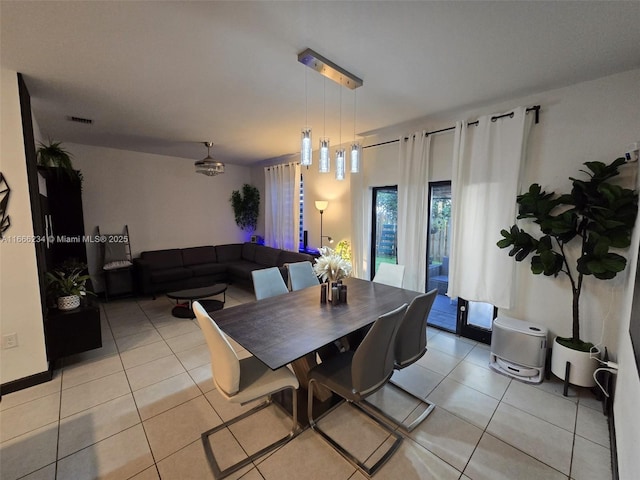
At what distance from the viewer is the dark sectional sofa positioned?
4.81 m

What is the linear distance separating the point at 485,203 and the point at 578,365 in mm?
1664

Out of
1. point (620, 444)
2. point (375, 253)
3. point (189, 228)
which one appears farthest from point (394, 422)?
point (189, 228)

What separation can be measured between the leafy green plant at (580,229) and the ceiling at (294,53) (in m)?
0.98

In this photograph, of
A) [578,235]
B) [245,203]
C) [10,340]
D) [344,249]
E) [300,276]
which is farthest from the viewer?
[245,203]

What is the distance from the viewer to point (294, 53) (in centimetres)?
197

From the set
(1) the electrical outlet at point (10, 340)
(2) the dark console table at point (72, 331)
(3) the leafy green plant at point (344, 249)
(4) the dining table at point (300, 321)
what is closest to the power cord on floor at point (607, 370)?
(4) the dining table at point (300, 321)

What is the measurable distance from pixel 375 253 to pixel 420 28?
3090 mm

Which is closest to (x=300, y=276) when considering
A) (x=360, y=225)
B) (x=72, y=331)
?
(x=360, y=225)

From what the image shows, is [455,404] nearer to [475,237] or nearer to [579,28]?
[475,237]

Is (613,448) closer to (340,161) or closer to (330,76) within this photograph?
(340,161)

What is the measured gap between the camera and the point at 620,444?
5.14 feet

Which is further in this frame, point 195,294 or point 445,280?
point 195,294

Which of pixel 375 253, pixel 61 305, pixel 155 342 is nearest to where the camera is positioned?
pixel 61 305

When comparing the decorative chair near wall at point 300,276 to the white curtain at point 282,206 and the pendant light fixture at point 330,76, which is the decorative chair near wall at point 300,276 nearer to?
the pendant light fixture at point 330,76
